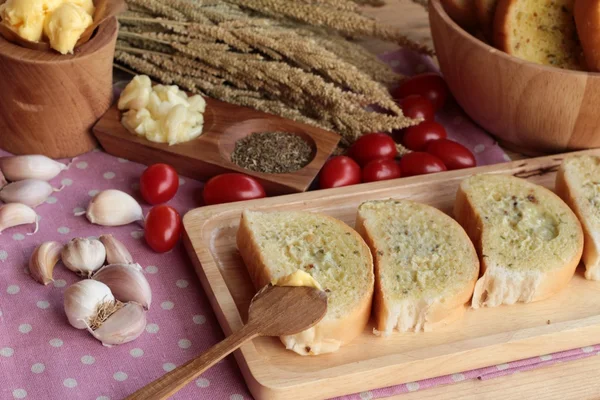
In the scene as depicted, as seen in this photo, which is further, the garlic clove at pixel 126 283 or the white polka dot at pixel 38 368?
the garlic clove at pixel 126 283

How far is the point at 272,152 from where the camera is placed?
2.76m

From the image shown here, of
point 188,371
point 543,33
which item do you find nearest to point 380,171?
point 543,33

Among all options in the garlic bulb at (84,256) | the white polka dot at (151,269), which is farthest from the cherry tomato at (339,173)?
the garlic bulb at (84,256)

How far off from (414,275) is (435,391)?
12.4 inches

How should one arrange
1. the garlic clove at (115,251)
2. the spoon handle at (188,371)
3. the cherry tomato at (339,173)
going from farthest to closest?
the cherry tomato at (339,173) < the garlic clove at (115,251) < the spoon handle at (188,371)

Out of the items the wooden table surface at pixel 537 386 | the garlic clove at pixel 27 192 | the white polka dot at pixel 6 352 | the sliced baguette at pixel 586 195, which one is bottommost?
the wooden table surface at pixel 537 386

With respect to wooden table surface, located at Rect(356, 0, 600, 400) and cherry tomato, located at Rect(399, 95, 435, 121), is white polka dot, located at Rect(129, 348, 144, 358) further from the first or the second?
cherry tomato, located at Rect(399, 95, 435, 121)

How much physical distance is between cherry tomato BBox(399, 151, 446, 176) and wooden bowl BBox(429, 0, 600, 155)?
0.30m

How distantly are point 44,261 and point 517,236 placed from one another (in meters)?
1.37

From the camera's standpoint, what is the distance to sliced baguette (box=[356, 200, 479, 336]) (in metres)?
2.12

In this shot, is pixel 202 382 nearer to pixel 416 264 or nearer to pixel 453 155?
pixel 416 264

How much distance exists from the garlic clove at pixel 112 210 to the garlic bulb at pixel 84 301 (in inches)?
15.3

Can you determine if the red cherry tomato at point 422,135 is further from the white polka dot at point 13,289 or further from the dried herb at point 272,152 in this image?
the white polka dot at point 13,289

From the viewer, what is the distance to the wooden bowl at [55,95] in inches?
98.7
